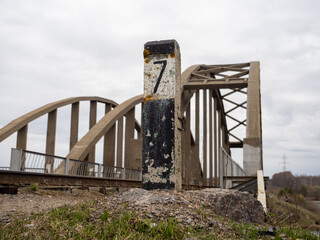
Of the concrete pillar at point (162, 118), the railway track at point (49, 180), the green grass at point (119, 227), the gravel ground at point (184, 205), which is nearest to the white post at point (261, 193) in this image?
the gravel ground at point (184, 205)

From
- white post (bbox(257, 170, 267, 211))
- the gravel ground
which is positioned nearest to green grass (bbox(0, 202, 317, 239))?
the gravel ground

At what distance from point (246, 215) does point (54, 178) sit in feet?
19.2

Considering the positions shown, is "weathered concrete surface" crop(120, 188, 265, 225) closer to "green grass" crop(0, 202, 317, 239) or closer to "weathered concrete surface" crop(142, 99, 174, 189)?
"green grass" crop(0, 202, 317, 239)

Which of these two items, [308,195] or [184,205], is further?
[308,195]

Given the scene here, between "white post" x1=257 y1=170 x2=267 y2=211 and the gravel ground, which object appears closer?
the gravel ground

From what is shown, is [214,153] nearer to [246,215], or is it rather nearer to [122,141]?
[122,141]

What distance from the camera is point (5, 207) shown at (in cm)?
640

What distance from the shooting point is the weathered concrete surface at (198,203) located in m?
4.24

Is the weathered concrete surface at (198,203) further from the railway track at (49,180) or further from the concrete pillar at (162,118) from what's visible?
the railway track at (49,180)

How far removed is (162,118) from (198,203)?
64.7 inches

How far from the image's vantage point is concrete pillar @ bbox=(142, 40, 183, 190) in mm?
5555

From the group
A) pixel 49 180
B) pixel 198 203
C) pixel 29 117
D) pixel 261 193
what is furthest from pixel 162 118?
pixel 29 117

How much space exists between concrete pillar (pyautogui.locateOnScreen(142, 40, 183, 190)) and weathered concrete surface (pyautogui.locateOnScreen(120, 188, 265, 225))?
0.42m

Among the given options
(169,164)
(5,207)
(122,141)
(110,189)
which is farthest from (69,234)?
(122,141)
